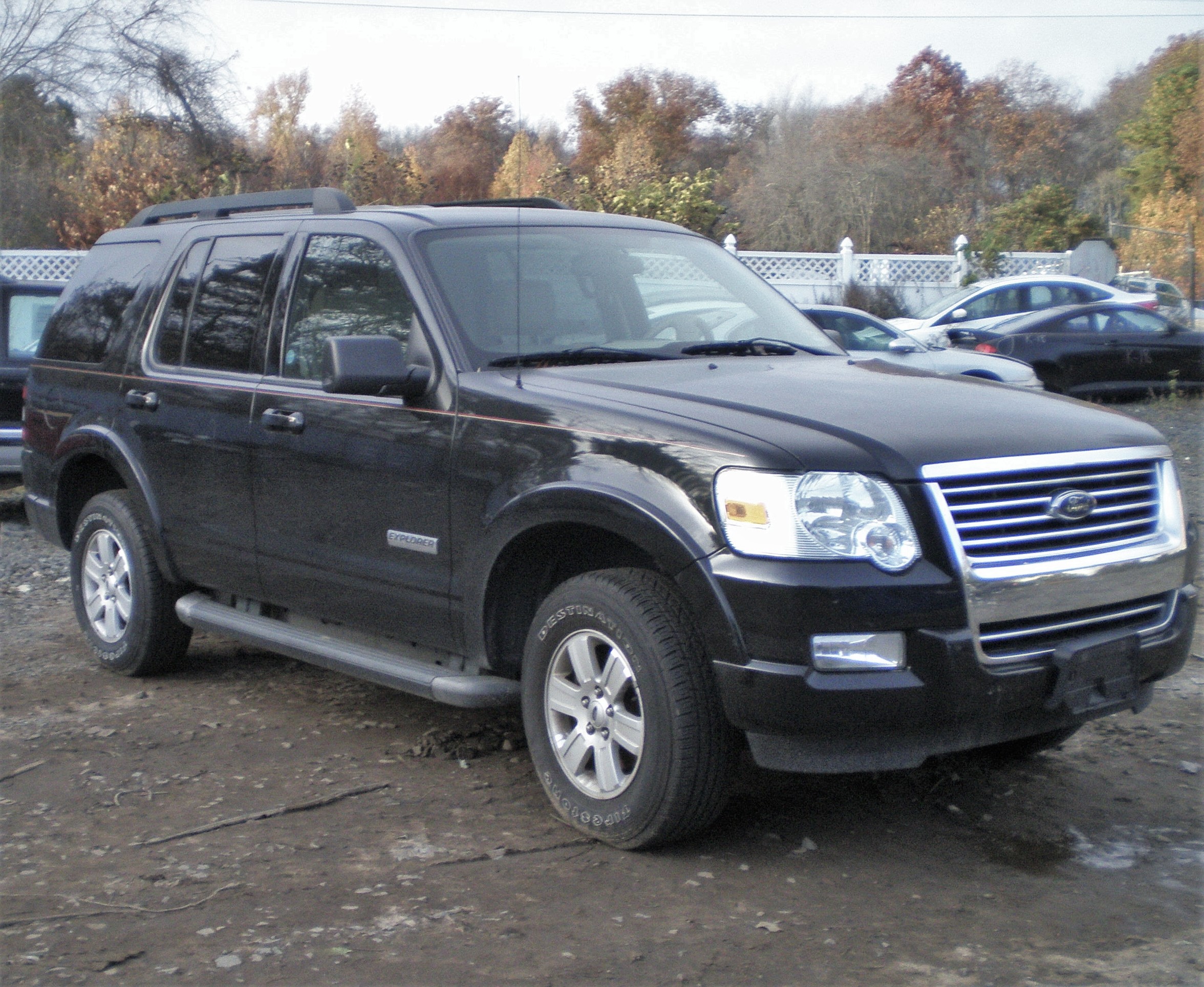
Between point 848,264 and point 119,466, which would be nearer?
point 119,466

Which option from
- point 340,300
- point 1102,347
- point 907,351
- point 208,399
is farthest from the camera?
point 1102,347

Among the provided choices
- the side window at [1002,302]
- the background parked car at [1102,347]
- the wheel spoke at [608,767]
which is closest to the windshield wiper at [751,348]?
the wheel spoke at [608,767]

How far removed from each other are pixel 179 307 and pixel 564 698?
2624 mm

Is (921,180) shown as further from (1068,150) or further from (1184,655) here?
(1184,655)

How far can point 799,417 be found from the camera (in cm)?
364

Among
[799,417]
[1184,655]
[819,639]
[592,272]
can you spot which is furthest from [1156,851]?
[592,272]

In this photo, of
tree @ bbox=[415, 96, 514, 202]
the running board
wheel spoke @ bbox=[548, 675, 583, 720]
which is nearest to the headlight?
wheel spoke @ bbox=[548, 675, 583, 720]

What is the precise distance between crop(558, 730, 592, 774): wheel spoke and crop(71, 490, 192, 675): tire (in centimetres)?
238

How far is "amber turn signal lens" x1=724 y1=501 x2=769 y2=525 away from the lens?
343cm

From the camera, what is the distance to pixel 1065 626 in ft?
11.9

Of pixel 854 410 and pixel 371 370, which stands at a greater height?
pixel 371 370

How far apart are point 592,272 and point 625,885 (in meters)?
2.17

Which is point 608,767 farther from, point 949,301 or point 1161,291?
point 1161,291

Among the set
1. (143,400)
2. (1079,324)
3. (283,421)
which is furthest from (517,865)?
(1079,324)
